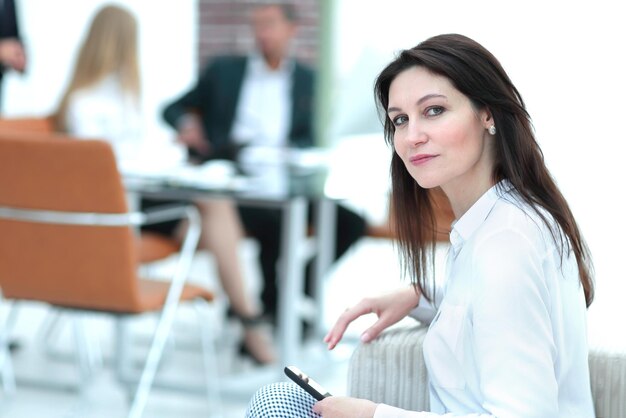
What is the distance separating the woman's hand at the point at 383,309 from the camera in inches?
77.0

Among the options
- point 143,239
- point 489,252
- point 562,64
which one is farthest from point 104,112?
point 562,64

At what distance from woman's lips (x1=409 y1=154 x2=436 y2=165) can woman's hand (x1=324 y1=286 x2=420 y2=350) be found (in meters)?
0.40

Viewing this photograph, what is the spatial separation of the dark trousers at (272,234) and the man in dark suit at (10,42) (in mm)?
1443

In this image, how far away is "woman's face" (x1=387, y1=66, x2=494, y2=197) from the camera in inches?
64.3

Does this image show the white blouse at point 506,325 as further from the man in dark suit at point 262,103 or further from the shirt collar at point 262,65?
the shirt collar at point 262,65

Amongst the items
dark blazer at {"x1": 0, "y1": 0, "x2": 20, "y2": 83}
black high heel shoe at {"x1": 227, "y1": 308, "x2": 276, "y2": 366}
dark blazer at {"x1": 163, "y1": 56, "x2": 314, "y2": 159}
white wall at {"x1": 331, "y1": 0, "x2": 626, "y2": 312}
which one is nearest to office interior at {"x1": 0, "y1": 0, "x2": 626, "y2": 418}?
white wall at {"x1": 331, "y1": 0, "x2": 626, "y2": 312}

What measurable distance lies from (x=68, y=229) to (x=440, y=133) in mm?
1720

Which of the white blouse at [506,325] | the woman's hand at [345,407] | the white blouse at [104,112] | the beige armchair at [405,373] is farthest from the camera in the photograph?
the white blouse at [104,112]

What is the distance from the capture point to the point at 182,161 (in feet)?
13.3

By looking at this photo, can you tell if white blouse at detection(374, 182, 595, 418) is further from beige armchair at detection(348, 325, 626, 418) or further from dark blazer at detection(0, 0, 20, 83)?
dark blazer at detection(0, 0, 20, 83)

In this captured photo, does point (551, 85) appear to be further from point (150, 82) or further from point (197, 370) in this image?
point (197, 370)

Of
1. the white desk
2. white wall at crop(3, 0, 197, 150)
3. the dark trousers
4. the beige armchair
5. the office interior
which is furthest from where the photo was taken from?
white wall at crop(3, 0, 197, 150)

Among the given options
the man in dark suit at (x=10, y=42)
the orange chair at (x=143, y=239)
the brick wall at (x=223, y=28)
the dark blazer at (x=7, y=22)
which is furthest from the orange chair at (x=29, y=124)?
the brick wall at (x=223, y=28)

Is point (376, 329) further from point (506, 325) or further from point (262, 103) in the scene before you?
point (262, 103)
